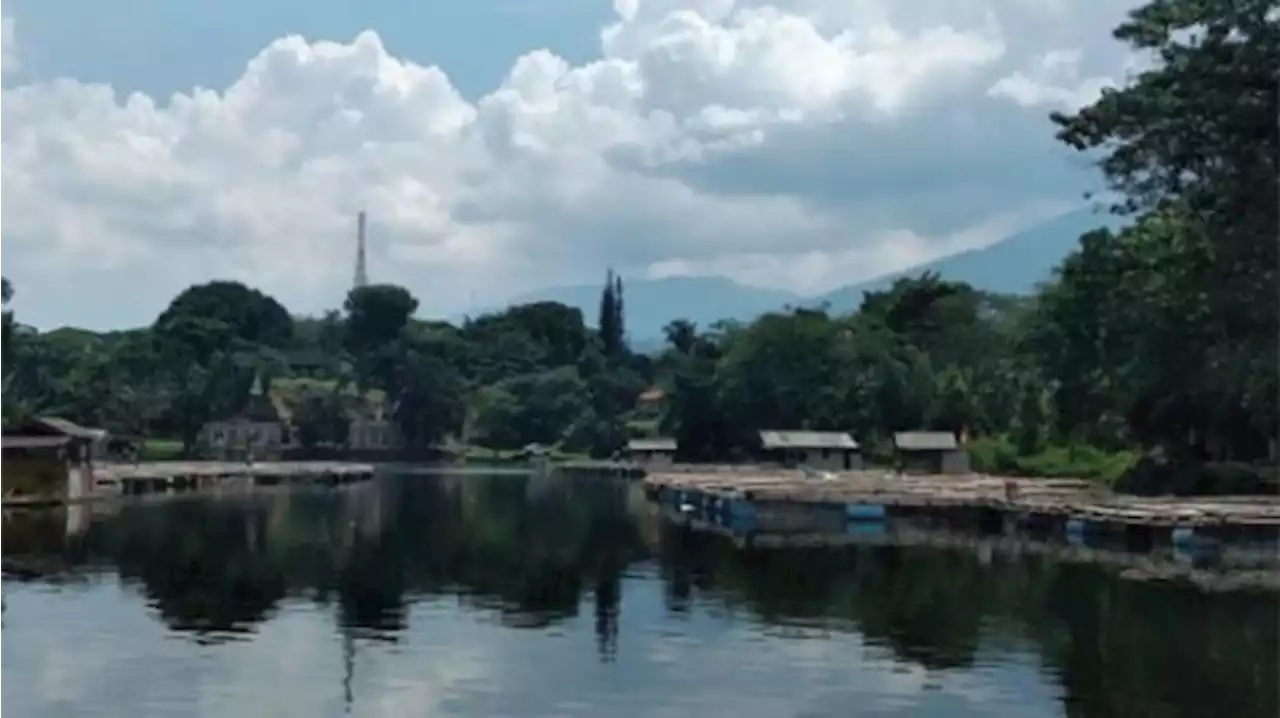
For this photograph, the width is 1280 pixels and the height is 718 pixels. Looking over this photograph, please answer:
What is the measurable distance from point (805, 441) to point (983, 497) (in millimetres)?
32169

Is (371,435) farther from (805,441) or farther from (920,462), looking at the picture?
(920,462)

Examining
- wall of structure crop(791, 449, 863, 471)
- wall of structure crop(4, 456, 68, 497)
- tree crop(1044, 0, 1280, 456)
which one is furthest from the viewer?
wall of structure crop(791, 449, 863, 471)

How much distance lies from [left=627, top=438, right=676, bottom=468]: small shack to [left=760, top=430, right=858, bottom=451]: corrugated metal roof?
618 inches

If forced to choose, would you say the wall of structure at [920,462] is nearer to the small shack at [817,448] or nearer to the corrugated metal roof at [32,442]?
the small shack at [817,448]

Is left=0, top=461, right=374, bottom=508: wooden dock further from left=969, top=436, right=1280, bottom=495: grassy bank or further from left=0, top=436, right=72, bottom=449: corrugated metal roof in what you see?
left=969, top=436, right=1280, bottom=495: grassy bank

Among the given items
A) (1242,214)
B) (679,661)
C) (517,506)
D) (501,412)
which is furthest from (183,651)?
(501,412)

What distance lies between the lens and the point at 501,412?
492 feet

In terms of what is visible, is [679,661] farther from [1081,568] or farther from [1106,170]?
[1106,170]

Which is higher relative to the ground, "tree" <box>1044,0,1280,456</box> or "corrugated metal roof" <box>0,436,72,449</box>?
"tree" <box>1044,0,1280,456</box>

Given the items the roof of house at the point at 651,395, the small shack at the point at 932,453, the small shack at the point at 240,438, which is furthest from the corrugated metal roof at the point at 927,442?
the small shack at the point at 240,438

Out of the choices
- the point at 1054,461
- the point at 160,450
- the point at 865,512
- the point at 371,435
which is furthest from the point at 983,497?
the point at 371,435

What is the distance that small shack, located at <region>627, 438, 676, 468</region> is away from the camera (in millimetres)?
115062

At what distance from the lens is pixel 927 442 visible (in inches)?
3551

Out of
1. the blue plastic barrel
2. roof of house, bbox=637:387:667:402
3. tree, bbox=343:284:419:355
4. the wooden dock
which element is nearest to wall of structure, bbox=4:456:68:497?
the wooden dock
